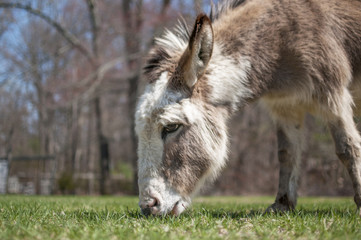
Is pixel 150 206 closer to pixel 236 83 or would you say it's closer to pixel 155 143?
pixel 155 143

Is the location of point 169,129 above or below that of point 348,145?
above

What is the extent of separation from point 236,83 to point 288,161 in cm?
142

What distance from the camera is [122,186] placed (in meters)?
15.6

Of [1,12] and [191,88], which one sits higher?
[1,12]

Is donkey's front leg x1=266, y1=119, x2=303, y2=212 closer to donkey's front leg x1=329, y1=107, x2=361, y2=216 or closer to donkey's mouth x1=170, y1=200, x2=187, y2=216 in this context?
donkey's front leg x1=329, y1=107, x2=361, y2=216

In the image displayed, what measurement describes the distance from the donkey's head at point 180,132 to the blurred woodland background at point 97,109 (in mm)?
7160

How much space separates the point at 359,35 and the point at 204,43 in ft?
6.43

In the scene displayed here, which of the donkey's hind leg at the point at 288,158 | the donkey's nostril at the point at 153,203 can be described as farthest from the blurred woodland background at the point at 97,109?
the donkey's nostril at the point at 153,203

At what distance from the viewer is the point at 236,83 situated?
400 cm

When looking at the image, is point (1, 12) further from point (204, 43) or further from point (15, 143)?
point (204, 43)

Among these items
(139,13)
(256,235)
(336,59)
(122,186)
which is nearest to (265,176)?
(122,186)

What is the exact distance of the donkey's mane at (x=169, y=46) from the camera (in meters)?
3.96

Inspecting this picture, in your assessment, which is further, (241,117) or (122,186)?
(241,117)

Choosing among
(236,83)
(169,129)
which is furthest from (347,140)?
(169,129)
